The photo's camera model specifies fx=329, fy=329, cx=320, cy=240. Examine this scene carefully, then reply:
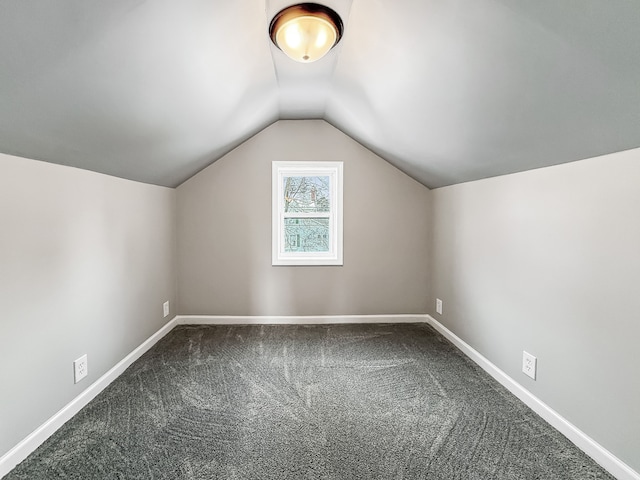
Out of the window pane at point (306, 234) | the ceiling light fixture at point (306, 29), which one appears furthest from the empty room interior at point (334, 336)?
the window pane at point (306, 234)

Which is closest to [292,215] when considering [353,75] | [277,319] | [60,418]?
[277,319]

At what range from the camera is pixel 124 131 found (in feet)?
6.16

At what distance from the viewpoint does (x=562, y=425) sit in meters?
1.79

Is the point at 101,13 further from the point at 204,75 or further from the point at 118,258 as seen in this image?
the point at 118,258

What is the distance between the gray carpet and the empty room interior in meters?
0.01

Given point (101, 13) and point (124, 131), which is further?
point (124, 131)

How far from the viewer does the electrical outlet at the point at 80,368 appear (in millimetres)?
1971

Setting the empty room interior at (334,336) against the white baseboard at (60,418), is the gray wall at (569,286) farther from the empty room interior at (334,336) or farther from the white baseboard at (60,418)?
the white baseboard at (60,418)

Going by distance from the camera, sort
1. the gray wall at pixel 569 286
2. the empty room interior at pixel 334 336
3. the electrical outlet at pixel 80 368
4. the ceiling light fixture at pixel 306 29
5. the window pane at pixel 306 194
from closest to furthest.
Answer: the empty room interior at pixel 334 336
the gray wall at pixel 569 286
the ceiling light fixture at pixel 306 29
the electrical outlet at pixel 80 368
the window pane at pixel 306 194

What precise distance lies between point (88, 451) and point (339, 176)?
2.96 metres

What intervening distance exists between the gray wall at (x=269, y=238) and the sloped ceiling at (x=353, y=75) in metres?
0.94

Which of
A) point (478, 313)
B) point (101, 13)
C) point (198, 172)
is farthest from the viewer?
point (198, 172)

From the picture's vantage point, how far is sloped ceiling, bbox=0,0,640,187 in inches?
42.2

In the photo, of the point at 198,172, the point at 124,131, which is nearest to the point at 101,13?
the point at 124,131
